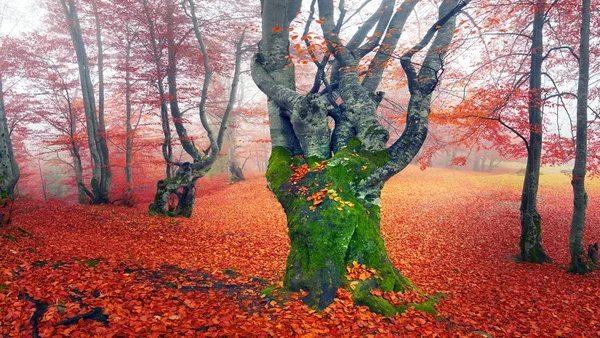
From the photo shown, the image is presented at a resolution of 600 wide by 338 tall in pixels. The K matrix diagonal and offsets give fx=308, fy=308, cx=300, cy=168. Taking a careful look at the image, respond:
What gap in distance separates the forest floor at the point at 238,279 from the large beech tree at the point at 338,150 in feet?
1.64

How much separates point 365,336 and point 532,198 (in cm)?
612

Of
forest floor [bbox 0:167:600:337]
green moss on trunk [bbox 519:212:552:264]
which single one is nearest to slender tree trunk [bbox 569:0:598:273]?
forest floor [bbox 0:167:600:337]

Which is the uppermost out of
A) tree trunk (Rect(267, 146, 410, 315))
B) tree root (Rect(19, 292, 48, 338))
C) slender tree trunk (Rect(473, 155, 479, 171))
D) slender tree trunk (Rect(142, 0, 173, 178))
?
slender tree trunk (Rect(142, 0, 173, 178))

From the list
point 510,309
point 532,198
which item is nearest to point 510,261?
point 532,198

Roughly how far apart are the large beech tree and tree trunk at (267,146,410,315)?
1 centimetres

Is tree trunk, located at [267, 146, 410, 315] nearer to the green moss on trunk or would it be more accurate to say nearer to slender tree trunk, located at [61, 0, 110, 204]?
the green moss on trunk

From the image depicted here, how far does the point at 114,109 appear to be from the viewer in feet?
58.0

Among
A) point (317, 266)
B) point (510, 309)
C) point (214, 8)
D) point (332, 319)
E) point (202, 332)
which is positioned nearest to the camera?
point (202, 332)

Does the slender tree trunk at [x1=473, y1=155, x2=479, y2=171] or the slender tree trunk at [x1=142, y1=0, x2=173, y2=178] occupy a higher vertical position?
the slender tree trunk at [x1=142, y1=0, x2=173, y2=178]

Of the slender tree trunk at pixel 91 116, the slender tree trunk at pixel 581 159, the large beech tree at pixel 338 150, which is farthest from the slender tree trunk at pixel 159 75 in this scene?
the slender tree trunk at pixel 581 159

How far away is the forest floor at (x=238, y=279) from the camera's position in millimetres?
3137

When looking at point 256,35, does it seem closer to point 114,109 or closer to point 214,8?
point 214,8

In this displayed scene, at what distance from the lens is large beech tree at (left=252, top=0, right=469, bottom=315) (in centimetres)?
384

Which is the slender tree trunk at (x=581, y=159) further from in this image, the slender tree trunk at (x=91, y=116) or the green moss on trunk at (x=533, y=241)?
the slender tree trunk at (x=91, y=116)
